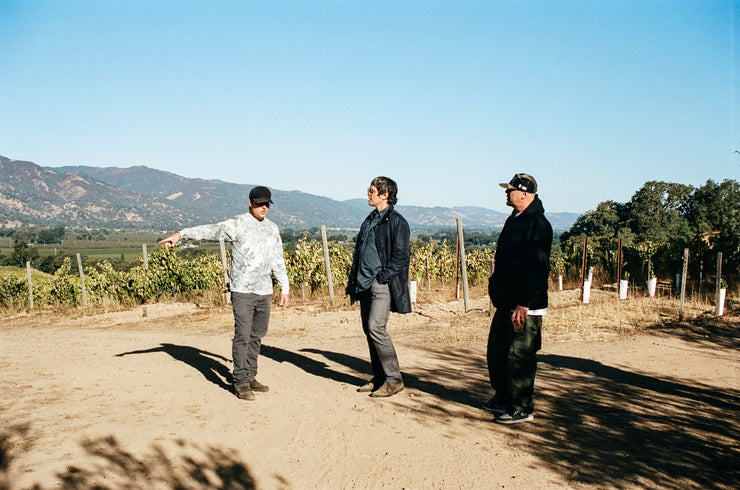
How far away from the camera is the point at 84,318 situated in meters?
13.3

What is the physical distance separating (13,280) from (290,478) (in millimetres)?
21958

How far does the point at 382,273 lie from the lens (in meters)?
4.98

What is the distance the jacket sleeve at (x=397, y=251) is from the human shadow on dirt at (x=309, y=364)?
5.01ft

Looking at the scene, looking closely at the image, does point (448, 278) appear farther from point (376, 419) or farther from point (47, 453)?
point (47, 453)

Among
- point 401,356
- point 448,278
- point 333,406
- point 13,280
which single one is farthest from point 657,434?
point 13,280

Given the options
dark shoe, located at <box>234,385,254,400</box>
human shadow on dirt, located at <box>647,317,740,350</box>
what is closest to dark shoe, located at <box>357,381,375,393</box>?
dark shoe, located at <box>234,385,254,400</box>

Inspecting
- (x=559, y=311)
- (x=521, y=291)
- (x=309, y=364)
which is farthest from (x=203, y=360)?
(x=559, y=311)

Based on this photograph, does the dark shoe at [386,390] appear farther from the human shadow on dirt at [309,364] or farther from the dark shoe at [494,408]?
the dark shoe at [494,408]

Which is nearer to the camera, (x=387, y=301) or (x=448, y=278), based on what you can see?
(x=387, y=301)

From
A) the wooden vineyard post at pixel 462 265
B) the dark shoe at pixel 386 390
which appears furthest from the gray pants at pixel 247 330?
the wooden vineyard post at pixel 462 265

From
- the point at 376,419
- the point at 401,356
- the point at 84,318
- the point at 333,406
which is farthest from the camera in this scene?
the point at 84,318

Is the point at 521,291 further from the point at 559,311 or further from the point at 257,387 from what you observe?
the point at 559,311

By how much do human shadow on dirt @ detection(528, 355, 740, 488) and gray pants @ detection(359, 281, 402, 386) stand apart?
1.36 metres

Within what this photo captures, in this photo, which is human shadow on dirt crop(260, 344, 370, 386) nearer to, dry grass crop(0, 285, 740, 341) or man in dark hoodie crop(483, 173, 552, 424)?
man in dark hoodie crop(483, 173, 552, 424)
